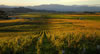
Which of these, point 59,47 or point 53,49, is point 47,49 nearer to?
point 53,49

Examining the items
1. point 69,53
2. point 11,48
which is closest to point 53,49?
point 69,53

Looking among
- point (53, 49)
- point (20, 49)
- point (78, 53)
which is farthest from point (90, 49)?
point (20, 49)

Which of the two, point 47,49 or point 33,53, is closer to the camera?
point 33,53

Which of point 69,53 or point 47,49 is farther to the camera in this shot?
point 47,49

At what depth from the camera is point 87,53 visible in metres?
7.39

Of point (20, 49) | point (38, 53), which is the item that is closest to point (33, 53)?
point (38, 53)

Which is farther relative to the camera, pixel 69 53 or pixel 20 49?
pixel 20 49

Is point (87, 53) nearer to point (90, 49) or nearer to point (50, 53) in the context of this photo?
point (90, 49)

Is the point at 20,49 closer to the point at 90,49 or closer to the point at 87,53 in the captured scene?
the point at 87,53

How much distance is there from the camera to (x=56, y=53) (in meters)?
7.30

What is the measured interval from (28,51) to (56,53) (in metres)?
2.21

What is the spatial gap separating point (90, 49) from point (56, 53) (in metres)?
2.96

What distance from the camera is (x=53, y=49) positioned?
789 centimetres

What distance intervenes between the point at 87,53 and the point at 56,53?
7.79ft
